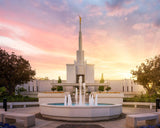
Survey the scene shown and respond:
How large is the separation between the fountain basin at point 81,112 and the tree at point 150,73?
14508mm

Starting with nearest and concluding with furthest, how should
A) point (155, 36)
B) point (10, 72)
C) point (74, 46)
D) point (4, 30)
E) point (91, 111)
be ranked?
point (91, 111) → point (4, 30) → point (155, 36) → point (10, 72) → point (74, 46)

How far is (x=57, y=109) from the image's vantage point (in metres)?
11.0

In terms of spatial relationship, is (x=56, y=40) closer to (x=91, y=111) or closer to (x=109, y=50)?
(x=109, y=50)

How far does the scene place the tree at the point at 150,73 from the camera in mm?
23652

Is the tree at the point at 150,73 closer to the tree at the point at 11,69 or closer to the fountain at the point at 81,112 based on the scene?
the fountain at the point at 81,112

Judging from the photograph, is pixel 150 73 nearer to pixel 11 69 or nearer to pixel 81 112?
pixel 81 112

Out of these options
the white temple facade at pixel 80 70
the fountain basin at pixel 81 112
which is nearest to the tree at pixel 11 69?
the white temple facade at pixel 80 70

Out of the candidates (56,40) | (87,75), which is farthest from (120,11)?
(87,75)

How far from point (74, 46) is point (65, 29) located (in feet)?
65.4

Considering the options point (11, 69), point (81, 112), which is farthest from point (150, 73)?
point (11, 69)

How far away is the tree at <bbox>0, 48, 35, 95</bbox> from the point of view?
24031 millimetres

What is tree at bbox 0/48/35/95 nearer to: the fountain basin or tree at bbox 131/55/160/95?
the fountain basin

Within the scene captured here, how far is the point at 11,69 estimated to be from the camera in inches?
965

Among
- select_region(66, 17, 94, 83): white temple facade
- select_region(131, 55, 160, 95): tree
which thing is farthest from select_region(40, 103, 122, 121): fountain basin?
select_region(66, 17, 94, 83): white temple facade
